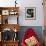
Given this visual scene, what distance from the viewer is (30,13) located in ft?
19.8

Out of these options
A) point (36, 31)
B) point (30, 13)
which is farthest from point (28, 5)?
point (36, 31)

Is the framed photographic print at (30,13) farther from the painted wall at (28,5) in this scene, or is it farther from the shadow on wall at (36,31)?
the shadow on wall at (36,31)

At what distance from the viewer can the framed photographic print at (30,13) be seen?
599 centimetres

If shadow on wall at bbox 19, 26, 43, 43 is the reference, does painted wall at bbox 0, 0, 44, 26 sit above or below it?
above

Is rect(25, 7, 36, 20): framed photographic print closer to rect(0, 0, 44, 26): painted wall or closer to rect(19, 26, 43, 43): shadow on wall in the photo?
rect(0, 0, 44, 26): painted wall

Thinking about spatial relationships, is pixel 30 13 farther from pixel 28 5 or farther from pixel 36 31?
pixel 36 31

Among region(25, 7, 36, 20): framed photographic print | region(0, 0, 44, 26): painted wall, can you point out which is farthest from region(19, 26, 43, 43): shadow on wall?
region(25, 7, 36, 20): framed photographic print

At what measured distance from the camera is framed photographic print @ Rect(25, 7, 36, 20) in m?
5.99

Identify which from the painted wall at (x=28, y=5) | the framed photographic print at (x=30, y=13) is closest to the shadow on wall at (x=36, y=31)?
the painted wall at (x=28, y=5)

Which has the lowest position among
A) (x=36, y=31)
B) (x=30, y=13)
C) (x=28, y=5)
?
(x=36, y=31)

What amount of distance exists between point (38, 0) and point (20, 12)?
829 mm

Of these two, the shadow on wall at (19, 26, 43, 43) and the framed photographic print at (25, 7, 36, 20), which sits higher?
the framed photographic print at (25, 7, 36, 20)

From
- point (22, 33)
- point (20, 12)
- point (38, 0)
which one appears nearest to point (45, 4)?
point (38, 0)

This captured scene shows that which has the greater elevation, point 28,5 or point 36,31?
point 28,5
